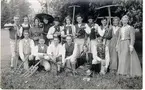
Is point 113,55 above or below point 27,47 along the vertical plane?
below

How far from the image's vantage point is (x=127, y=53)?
4.73 meters

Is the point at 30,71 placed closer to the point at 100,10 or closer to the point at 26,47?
the point at 26,47

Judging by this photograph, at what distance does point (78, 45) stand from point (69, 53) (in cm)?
20

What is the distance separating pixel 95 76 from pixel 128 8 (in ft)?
3.82

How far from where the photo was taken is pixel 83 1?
4.83 m

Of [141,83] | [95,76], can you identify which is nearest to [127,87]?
[141,83]

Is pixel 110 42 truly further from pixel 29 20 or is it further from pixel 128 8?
pixel 29 20

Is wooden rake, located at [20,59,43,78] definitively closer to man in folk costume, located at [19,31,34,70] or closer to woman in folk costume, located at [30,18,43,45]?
man in folk costume, located at [19,31,34,70]

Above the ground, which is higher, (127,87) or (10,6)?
(10,6)

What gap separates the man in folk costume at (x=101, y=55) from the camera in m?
4.86

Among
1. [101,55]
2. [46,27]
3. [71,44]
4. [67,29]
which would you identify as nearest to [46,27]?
[46,27]

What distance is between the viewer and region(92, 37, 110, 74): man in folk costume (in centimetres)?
486

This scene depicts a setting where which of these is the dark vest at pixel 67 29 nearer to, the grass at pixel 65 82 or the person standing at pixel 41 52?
the person standing at pixel 41 52

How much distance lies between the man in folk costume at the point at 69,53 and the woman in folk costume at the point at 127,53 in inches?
27.9
